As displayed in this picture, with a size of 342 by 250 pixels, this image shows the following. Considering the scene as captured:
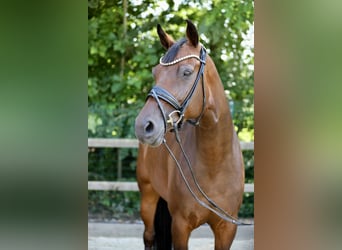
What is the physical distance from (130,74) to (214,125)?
3382 millimetres

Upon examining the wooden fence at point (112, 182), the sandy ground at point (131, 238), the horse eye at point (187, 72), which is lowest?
the sandy ground at point (131, 238)

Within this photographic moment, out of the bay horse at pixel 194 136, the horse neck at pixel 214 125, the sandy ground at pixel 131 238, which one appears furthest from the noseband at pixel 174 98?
the sandy ground at pixel 131 238

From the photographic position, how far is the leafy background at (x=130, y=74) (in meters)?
4.82

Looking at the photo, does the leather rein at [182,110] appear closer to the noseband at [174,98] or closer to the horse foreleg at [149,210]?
the noseband at [174,98]

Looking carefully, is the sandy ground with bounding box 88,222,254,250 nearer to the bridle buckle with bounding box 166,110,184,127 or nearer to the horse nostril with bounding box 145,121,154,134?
the bridle buckle with bounding box 166,110,184,127

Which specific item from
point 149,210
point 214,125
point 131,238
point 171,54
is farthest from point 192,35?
point 131,238

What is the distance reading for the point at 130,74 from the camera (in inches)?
208

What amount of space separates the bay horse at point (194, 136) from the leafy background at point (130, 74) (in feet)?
8.48

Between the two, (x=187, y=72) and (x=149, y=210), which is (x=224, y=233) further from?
(x=149, y=210)

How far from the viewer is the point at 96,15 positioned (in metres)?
4.73
